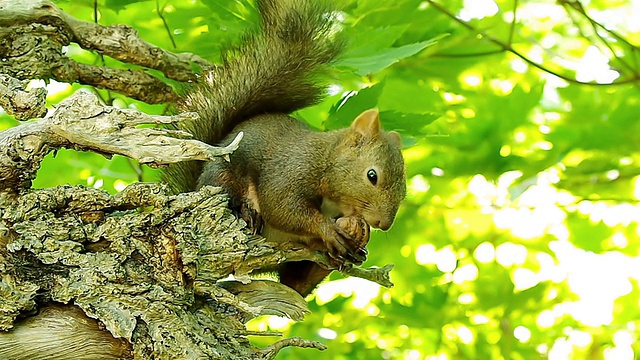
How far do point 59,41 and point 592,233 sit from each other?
4.66ft

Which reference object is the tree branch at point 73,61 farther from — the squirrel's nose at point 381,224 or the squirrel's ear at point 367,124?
the squirrel's nose at point 381,224

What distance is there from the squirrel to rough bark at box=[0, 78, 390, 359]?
0.28 metres

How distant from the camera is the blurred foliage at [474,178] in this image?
1451 millimetres

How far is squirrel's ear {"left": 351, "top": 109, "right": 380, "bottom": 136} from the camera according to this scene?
1382 mm

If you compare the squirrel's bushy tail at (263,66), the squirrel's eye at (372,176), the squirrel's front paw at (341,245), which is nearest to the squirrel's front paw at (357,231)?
the squirrel's front paw at (341,245)

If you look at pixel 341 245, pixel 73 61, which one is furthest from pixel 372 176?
pixel 73 61

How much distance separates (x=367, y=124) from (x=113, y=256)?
0.63 m

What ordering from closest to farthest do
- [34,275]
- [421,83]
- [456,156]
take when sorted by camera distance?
[34,275], [421,83], [456,156]

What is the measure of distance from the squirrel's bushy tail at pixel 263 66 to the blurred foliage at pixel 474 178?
0.04 m

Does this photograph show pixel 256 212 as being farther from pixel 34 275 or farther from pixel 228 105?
pixel 34 275

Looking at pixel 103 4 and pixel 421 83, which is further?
pixel 421 83

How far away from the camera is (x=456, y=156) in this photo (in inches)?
69.4

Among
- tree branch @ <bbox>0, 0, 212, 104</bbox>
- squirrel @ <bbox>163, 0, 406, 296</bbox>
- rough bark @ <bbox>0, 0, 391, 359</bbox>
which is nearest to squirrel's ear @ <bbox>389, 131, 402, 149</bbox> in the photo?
squirrel @ <bbox>163, 0, 406, 296</bbox>

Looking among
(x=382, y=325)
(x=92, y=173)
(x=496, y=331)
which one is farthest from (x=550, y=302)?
(x=92, y=173)
